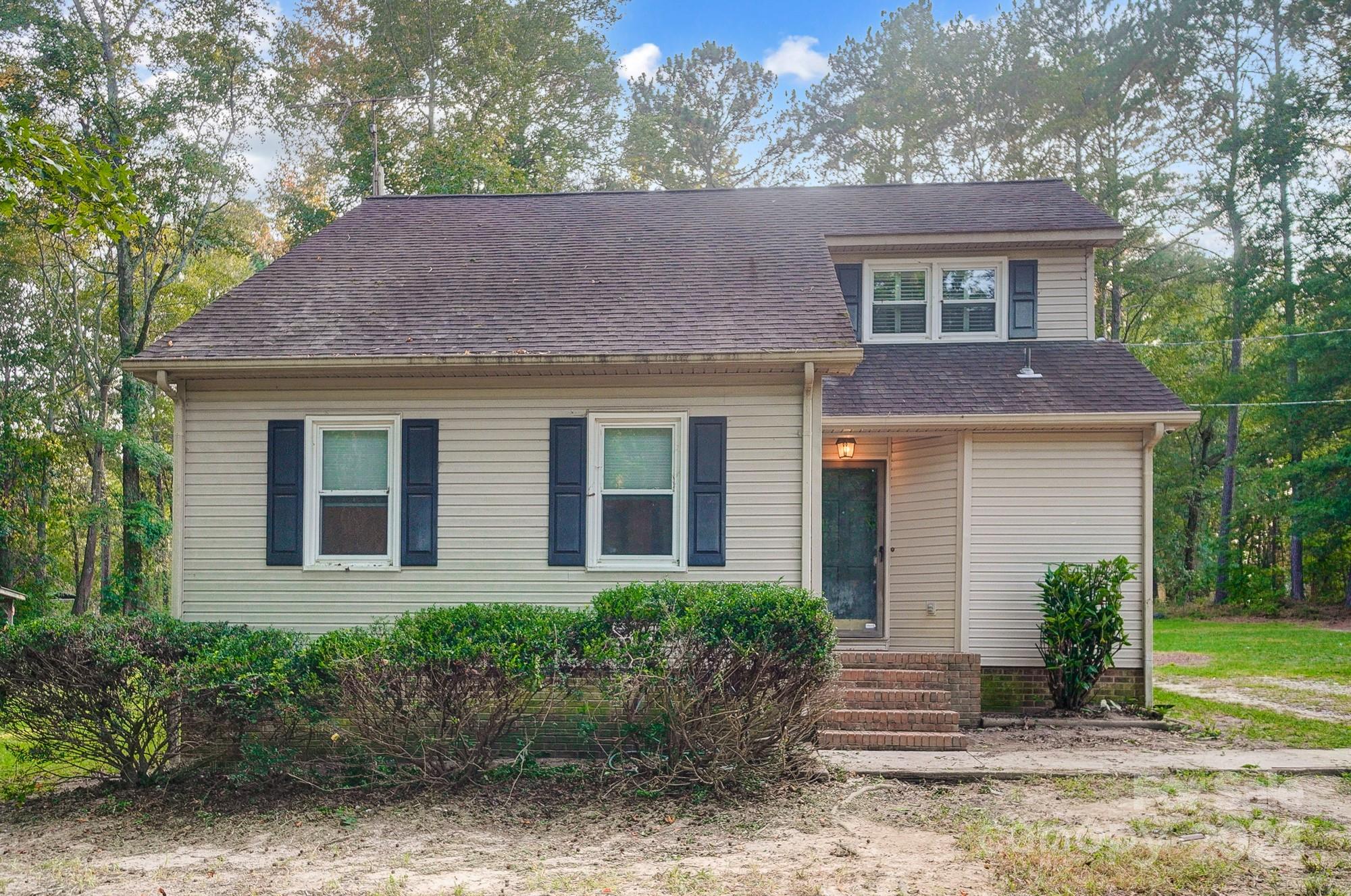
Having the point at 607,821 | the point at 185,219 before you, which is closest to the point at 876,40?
the point at 185,219

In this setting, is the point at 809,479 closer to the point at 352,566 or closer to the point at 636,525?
the point at 636,525

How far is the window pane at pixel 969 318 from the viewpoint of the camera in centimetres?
1123

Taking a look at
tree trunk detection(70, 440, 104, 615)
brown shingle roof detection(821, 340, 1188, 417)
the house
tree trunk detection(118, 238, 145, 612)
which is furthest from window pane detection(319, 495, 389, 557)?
tree trunk detection(70, 440, 104, 615)

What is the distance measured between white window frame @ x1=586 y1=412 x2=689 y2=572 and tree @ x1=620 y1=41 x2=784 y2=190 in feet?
67.7

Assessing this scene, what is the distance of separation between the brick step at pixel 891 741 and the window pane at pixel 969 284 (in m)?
5.35

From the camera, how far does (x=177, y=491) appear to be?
8.24 meters

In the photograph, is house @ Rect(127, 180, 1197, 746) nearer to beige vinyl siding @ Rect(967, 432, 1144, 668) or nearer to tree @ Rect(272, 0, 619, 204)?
beige vinyl siding @ Rect(967, 432, 1144, 668)

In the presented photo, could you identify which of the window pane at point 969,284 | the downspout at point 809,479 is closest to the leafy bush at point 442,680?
the downspout at point 809,479

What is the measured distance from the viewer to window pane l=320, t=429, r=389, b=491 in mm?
8312

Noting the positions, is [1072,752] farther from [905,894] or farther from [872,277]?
[872,277]

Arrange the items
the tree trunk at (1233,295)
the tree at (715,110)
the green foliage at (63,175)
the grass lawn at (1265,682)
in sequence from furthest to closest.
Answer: the tree at (715,110), the tree trunk at (1233,295), the grass lawn at (1265,682), the green foliage at (63,175)

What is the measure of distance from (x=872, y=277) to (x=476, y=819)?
7719 mm

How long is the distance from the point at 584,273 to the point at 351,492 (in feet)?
10.7

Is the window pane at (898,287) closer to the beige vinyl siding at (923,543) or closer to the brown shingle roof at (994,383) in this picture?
the brown shingle roof at (994,383)
